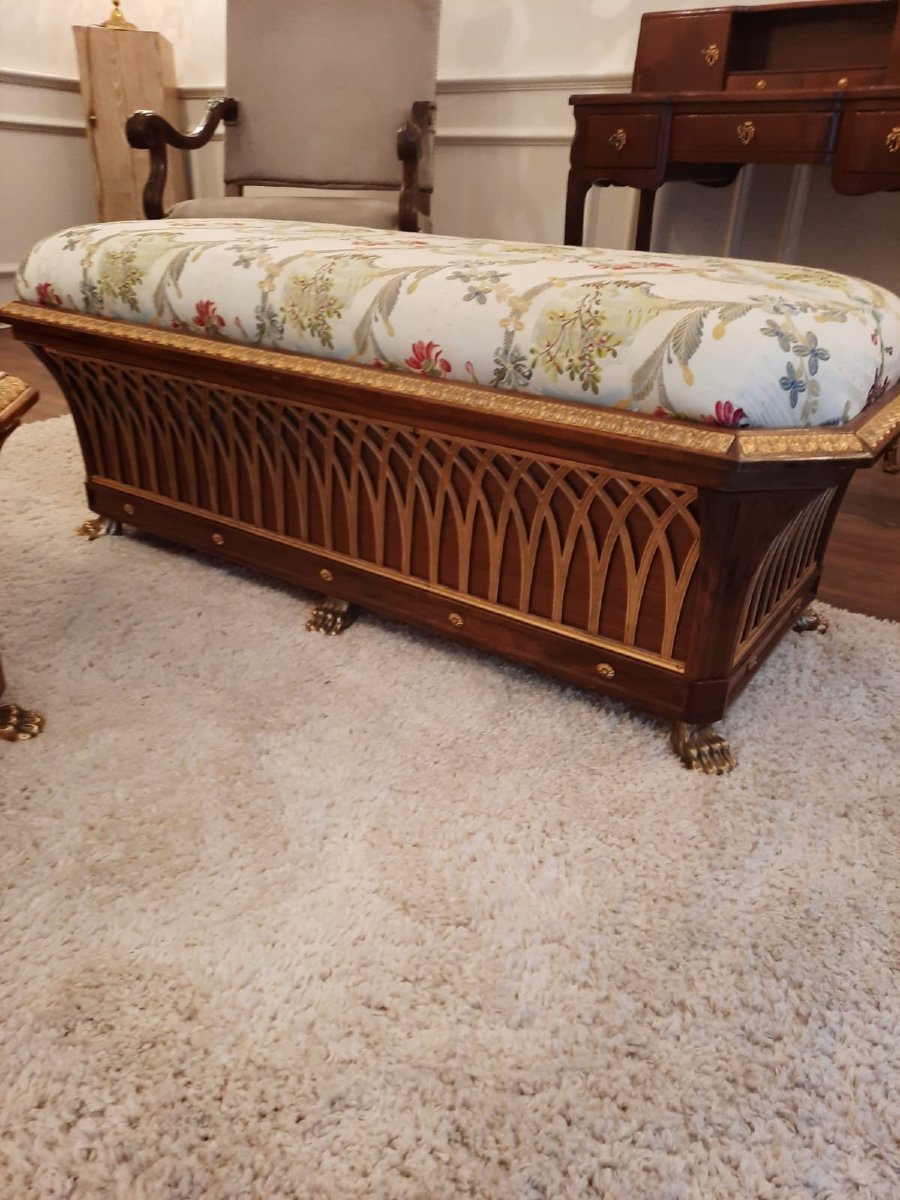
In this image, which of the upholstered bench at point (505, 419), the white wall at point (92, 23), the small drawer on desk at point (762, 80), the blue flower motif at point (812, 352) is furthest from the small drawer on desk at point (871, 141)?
the white wall at point (92, 23)

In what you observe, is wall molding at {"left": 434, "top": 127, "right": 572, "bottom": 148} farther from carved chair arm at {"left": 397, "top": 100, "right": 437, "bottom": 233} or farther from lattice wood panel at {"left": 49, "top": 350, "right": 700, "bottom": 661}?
lattice wood panel at {"left": 49, "top": 350, "right": 700, "bottom": 661}

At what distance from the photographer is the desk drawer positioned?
6.43ft

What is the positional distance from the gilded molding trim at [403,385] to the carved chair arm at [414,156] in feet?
3.19

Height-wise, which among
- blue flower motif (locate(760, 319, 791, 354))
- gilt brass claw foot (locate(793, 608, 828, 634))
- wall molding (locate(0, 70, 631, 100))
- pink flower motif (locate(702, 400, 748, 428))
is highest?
wall molding (locate(0, 70, 631, 100))

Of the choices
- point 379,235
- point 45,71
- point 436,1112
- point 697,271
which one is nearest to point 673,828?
point 436,1112

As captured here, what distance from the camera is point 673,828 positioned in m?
0.97

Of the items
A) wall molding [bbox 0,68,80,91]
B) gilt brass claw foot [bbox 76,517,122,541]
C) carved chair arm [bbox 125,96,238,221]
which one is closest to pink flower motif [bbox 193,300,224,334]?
gilt brass claw foot [bbox 76,517,122,541]

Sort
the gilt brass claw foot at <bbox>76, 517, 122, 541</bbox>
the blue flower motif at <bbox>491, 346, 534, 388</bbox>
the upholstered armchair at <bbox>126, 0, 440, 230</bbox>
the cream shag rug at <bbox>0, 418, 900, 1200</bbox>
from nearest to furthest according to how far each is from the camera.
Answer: the cream shag rug at <bbox>0, 418, 900, 1200</bbox>
the blue flower motif at <bbox>491, 346, 534, 388</bbox>
the gilt brass claw foot at <bbox>76, 517, 122, 541</bbox>
the upholstered armchair at <bbox>126, 0, 440, 230</bbox>

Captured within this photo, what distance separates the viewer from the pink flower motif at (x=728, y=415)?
85cm

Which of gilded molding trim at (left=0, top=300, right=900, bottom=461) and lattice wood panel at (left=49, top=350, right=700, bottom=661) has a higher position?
gilded molding trim at (left=0, top=300, right=900, bottom=461)

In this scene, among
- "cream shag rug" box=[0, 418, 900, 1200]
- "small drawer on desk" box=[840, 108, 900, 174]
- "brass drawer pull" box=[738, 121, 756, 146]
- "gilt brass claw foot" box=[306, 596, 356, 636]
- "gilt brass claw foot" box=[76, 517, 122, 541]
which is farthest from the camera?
"brass drawer pull" box=[738, 121, 756, 146]

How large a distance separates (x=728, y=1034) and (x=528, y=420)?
2.06 ft

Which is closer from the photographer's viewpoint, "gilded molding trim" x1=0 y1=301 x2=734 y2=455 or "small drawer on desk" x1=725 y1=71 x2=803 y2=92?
"gilded molding trim" x1=0 y1=301 x2=734 y2=455

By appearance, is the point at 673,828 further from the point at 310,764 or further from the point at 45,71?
the point at 45,71
